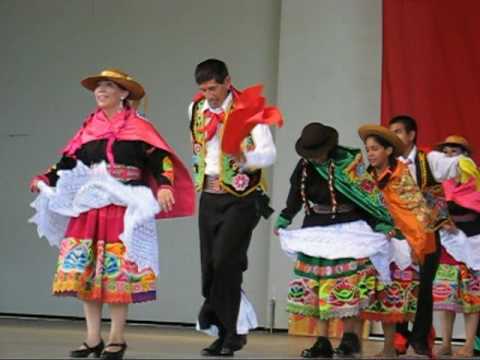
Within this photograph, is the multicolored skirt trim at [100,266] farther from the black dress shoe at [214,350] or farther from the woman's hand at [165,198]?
the black dress shoe at [214,350]

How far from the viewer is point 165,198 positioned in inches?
234

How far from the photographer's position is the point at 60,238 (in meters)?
6.31

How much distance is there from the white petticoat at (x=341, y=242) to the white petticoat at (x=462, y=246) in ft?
4.14

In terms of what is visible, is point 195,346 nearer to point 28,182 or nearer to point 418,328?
point 418,328

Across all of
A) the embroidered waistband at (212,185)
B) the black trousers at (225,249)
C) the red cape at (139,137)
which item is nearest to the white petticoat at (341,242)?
the black trousers at (225,249)

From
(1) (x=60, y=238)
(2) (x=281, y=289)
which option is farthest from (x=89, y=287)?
(2) (x=281, y=289)

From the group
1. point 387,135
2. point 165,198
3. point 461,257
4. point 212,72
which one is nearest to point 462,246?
point 461,257

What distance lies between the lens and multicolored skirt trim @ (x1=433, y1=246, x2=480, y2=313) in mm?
8297

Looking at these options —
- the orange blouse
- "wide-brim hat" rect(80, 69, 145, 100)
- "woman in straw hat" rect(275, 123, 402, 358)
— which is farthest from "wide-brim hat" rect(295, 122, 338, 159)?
"wide-brim hat" rect(80, 69, 145, 100)

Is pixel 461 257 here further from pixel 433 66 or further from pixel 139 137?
pixel 139 137

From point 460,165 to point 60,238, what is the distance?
3.01 metres

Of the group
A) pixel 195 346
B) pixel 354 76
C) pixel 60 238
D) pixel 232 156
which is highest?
pixel 354 76

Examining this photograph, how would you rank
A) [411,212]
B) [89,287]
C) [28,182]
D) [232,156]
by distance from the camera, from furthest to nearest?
[28,182] < [411,212] < [232,156] < [89,287]

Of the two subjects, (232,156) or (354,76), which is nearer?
(232,156)
